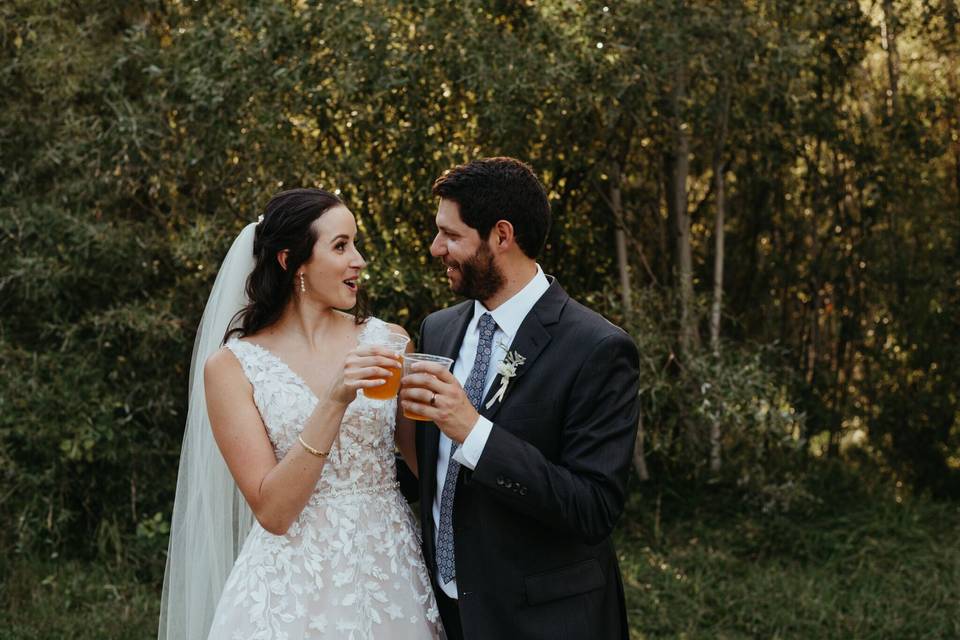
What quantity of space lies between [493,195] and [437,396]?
56 cm

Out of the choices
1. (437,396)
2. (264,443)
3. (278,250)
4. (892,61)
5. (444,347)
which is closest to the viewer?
(437,396)

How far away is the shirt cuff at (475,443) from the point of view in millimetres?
2258

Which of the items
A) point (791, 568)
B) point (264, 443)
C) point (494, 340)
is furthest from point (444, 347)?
point (791, 568)

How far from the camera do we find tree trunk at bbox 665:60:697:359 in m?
5.70

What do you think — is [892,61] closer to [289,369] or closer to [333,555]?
[289,369]

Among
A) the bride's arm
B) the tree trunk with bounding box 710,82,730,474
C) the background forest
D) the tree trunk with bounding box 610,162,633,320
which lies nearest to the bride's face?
the bride's arm

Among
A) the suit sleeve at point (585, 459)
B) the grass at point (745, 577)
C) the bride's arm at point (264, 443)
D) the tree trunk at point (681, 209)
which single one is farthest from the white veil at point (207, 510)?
the tree trunk at point (681, 209)

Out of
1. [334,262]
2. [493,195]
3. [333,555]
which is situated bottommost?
[333,555]

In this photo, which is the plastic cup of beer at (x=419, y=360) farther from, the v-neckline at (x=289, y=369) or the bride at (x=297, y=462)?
the v-neckline at (x=289, y=369)

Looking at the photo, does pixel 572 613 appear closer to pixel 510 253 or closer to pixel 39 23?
pixel 510 253

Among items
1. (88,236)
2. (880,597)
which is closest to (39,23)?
(88,236)

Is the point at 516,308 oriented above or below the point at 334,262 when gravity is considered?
below

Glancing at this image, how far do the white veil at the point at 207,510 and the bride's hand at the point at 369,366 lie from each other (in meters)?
0.77

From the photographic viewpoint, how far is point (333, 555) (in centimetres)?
265
